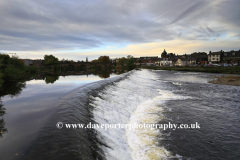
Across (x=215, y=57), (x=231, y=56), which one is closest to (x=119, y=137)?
(x=231, y=56)

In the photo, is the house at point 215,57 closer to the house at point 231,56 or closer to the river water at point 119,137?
the house at point 231,56

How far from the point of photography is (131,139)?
758cm

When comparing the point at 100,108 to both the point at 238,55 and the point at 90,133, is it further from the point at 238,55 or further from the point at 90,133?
the point at 238,55

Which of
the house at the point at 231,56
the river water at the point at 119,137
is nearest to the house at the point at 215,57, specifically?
the house at the point at 231,56

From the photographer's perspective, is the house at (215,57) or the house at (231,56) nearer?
the house at (231,56)

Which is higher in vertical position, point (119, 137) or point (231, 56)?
point (231, 56)

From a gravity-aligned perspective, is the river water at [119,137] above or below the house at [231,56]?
below

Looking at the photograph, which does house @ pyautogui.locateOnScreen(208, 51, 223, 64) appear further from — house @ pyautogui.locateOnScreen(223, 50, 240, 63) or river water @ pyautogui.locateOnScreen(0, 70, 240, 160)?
river water @ pyautogui.locateOnScreen(0, 70, 240, 160)

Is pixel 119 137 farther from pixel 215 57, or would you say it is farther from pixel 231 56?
pixel 215 57

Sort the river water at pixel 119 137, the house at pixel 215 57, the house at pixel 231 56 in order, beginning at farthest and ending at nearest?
the house at pixel 215 57 < the house at pixel 231 56 < the river water at pixel 119 137

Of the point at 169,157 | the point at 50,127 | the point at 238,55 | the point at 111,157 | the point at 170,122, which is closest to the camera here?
the point at 111,157

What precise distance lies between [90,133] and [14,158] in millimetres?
2757

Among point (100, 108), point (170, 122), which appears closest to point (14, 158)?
point (100, 108)

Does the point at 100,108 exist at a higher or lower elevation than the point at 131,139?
higher
